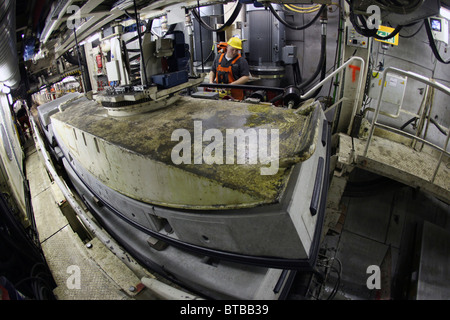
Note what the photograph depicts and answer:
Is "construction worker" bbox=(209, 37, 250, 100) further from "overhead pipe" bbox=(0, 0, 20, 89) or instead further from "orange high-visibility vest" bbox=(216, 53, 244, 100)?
"overhead pipe" bbox=(0, 0, 20, 89)

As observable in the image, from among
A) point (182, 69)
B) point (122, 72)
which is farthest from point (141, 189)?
point (182, 69)

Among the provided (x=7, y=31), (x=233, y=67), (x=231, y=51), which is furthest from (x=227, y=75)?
(x=7, y=31)

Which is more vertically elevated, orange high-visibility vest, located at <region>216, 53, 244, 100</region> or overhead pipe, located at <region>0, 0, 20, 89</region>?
overhead pipe, located at <region>0, 0, 20, 89</region>

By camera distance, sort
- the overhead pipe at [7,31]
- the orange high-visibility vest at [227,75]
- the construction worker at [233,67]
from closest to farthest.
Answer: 1. the overhead pipe at [7,31]
2. the construction worker at [233,67]
3. the orange high-visibility vest at [227,75]

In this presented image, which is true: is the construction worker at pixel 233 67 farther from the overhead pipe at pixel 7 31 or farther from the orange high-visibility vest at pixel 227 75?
the overhead pipe at pixel 7 31

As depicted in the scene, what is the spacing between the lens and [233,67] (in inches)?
199

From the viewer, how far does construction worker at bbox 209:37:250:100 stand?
4945 millimetres

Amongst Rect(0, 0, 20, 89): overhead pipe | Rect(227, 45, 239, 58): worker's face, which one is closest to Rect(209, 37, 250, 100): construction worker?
Rect(227, 45, 239, 58): worker's face

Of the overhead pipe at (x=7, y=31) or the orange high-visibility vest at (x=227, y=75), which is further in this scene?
the orange high-visibility vest at (x=227, y=75)

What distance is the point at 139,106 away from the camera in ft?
9.14

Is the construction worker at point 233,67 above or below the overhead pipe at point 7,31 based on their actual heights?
below

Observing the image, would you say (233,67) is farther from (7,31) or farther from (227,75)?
(7,31)

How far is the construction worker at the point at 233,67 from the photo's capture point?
494 centimetres

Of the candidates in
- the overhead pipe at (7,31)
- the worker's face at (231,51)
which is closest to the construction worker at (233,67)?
the worker's face at (231,51)
